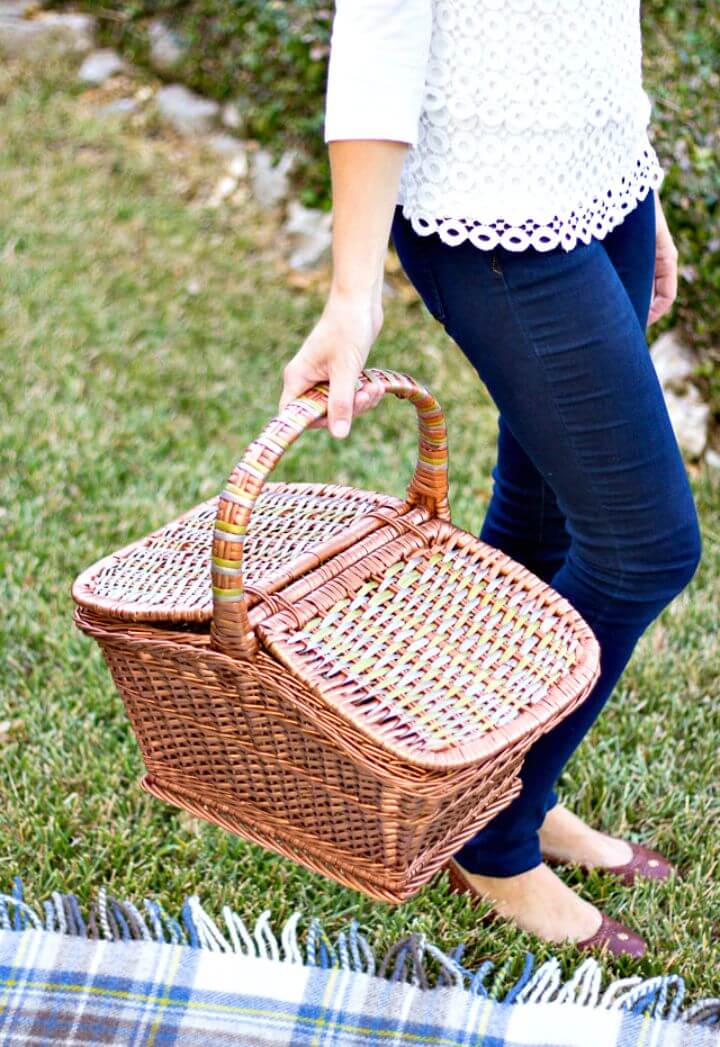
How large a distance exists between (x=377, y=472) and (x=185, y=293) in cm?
121

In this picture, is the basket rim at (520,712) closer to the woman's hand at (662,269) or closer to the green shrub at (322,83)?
the woman's hand at (662,269)

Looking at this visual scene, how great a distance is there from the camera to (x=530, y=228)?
4.10 feet

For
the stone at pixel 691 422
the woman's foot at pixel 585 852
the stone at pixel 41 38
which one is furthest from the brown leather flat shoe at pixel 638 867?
the stone at pixel 41 38

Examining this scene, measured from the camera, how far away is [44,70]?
503cm

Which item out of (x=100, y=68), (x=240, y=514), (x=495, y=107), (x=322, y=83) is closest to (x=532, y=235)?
(x=495, y=107)

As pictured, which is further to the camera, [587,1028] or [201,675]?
[587,1028]

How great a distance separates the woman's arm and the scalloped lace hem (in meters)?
0.08

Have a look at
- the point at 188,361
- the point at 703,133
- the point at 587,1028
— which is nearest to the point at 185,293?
the point at 188,361

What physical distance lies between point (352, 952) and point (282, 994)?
12 centimetres

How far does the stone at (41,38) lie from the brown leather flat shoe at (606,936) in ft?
15.0

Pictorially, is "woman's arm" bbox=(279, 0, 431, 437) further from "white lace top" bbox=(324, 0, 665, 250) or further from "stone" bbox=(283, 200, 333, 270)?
"stone" bbox=(283, 200, 333, 270)

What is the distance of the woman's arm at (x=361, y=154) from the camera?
1.15 m

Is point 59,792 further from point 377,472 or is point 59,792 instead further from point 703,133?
point 703,133

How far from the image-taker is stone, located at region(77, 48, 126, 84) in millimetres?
5004
